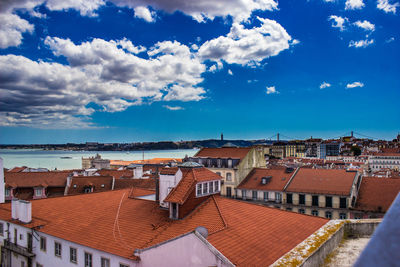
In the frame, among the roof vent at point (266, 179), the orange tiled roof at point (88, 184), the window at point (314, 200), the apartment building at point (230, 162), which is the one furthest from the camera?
the apartment building at point (230, 162)

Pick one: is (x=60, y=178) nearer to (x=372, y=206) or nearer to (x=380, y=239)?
(x=372, y=206)

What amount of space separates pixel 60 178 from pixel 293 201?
1560 inches

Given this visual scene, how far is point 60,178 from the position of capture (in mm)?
50188

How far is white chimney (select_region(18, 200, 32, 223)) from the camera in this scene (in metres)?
25.3

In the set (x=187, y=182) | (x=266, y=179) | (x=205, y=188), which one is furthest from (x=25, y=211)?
(x=266, y=179)

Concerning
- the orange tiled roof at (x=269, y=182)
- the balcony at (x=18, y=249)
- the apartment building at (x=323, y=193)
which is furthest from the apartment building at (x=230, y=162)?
Answer: the balcony at (x=18, y=249)

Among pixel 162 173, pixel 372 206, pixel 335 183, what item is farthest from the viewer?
pixel 335 183

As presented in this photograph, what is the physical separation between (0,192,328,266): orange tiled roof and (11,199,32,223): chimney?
77 centimetres

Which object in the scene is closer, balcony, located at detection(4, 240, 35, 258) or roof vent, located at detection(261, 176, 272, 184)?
balcony, located at detection(4, 240, 35, 258)

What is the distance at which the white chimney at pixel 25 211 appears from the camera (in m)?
25.3

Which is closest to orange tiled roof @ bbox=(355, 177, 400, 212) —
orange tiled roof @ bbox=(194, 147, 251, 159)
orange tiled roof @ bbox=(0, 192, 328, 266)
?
orange tiled roof @ bbox=(194, 147, 251, 159)

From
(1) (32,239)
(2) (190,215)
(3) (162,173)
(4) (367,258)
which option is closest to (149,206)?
(3) (162,173)

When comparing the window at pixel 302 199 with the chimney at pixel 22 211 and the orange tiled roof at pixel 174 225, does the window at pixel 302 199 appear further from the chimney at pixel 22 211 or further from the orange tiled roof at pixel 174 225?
the chimney at pixel 22 211

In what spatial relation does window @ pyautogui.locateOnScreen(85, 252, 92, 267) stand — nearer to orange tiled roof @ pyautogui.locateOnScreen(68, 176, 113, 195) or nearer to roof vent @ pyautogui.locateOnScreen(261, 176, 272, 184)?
orange tiled roof @ pyautogui.locateOnScreen(68, 176, 113, 195)
